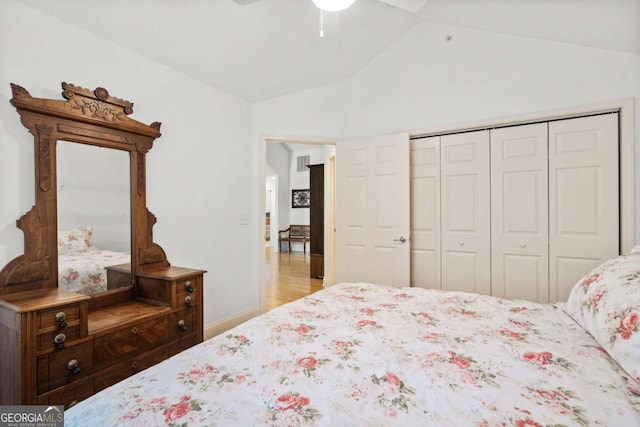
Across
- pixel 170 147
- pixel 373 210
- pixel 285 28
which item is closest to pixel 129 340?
pixel 170 147

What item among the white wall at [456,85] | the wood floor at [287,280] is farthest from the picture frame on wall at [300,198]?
the white wall at [456,85]

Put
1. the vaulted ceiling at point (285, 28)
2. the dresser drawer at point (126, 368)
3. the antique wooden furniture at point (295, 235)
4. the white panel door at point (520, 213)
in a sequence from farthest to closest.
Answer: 1. the antique wooden furniture at point (295, 235)
2. the white panel door at point (520, 213)
3. the vaulted ceiling at point (285, 28)
4. the dresser drawer at point (126, 368)

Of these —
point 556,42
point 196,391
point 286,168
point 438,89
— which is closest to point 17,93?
point 196,391

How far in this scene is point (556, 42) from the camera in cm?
249

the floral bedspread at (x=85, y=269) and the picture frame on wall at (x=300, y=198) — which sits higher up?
the picture frame on wall at (x=300, y=198)

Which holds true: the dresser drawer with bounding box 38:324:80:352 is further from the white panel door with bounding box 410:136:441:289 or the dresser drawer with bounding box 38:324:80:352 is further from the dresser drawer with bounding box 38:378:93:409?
the white panel door with bounding box 410:136:441:289

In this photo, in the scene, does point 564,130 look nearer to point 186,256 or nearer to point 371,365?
point 371,365

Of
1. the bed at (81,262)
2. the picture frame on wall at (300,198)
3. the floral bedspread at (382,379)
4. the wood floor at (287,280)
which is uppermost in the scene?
the picture frame on wall at (300,198)

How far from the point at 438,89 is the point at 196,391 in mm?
3189

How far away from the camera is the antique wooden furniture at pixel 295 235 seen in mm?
8211

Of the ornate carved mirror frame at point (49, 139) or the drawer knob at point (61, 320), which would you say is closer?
the drawer knob at point (61, 320)

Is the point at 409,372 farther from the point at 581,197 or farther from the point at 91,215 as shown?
the point at 581,197

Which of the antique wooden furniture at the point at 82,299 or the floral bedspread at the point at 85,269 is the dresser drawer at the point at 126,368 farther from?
the floral bedspread at the point at 85,269

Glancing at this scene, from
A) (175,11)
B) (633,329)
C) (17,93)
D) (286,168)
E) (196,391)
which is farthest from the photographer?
(286,168)
